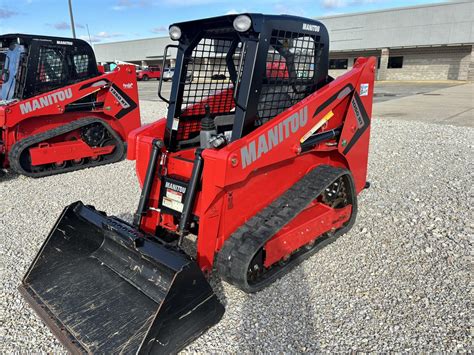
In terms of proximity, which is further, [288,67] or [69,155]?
[69,155]

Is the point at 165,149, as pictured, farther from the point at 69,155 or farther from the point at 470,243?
the point at 69,155

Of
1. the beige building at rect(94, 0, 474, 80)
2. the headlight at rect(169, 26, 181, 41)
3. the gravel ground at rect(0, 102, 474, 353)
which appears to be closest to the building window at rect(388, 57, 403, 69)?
the beige building at rect(94, 0, 474, 80)

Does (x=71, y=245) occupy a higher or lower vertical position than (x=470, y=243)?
higher

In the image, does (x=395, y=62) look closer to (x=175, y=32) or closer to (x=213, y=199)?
(x=175, y=32)

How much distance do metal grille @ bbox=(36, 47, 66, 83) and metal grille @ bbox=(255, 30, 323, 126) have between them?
503 centimetres

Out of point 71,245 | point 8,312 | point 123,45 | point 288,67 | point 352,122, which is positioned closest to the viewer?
point 8,312

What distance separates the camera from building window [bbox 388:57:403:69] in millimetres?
31495

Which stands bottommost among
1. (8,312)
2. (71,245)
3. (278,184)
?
(8,312)

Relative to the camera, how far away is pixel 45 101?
255 inches

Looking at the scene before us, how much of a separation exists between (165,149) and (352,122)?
1.91m

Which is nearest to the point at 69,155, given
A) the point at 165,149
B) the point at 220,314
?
the point at 165,149

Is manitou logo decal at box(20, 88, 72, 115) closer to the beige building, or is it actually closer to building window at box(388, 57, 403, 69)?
the beige building

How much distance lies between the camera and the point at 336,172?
3.78m

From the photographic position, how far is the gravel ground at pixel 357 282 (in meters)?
2.70
